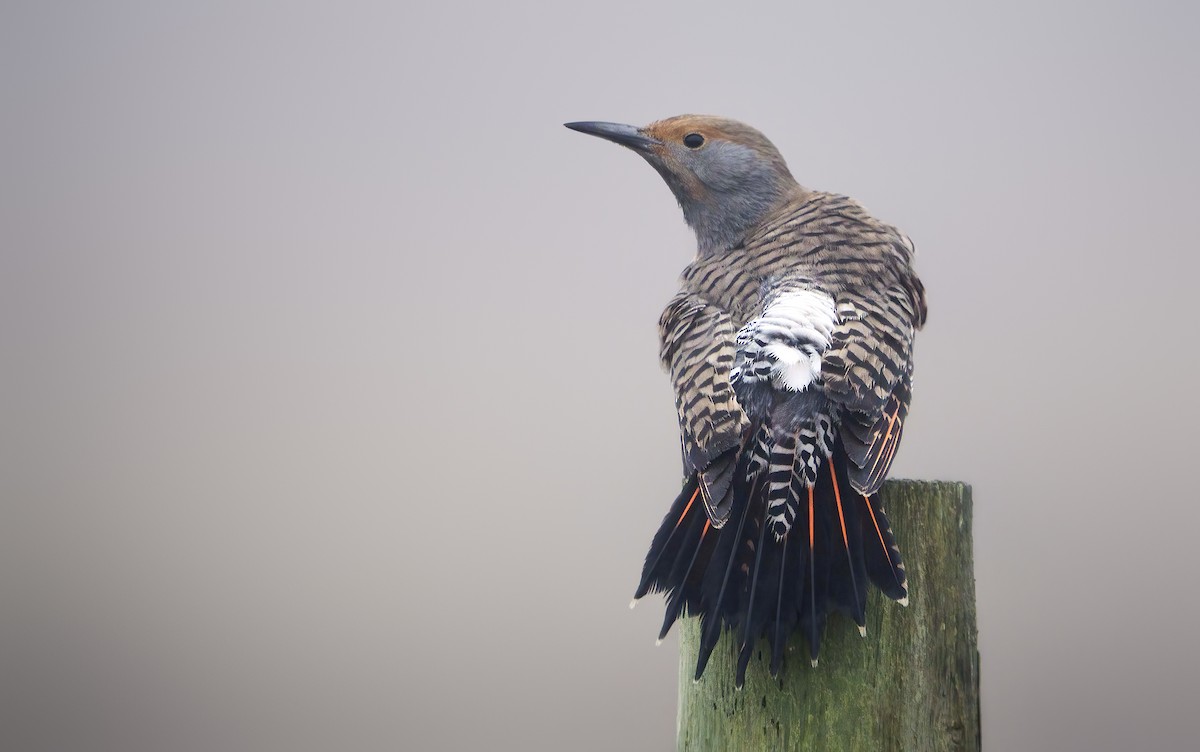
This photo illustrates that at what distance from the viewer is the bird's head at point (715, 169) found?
126 inches

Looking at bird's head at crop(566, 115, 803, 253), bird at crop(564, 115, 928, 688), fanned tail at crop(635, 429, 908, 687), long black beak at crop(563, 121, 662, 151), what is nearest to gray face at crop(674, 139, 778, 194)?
bird's head at crop(566, 115, 803, 253)

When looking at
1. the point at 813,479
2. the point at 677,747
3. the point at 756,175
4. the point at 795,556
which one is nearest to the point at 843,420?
the point at 813,479

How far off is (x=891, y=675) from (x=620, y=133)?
1955mm

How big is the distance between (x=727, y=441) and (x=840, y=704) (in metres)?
0.55

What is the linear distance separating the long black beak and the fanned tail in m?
1.47

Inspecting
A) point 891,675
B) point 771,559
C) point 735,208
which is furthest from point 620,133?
point 891,675

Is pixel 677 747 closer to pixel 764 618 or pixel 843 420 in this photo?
pixel 764 618

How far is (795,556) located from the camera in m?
1.99

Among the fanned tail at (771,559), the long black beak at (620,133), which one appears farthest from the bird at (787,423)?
the long black beak at (620,133)

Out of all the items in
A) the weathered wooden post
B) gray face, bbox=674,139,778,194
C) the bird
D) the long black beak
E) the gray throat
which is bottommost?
the weathered wooden post

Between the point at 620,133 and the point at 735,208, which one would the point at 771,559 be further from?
the point at 620,133

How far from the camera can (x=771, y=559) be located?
1987mm

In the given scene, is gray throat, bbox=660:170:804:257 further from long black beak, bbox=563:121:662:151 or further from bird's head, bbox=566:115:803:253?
long black beak, bbox=563:121:662:151

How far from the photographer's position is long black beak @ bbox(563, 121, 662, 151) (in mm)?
3318
